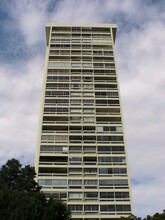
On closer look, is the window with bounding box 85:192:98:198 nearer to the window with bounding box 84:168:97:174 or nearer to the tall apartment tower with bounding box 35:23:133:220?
the tall apartment tower with bounding box 35:23:133:220

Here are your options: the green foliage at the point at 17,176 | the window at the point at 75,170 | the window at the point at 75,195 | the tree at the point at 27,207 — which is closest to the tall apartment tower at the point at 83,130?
the window at the point at 75,195

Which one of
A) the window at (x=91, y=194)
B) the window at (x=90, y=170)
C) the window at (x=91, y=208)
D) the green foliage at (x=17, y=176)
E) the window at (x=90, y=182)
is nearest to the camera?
the green foliage at (x=17, y=176)

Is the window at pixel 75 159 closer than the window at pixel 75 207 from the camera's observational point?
No

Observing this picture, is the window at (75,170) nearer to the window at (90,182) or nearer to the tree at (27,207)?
the window at (90,182)

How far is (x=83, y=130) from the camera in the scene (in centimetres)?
5684

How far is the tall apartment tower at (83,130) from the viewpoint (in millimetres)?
48469

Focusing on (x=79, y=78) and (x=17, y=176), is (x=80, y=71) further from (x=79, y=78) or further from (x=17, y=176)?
(x=17, y=176)

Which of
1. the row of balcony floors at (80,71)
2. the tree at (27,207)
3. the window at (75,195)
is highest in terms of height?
the row of balcony floors at (80,71)

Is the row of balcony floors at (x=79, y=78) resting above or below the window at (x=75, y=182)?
above

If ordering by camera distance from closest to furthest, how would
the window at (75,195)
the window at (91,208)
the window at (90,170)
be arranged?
the window at (91,208)
the window at (75,195)
the window at (90,170)

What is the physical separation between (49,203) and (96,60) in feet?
144

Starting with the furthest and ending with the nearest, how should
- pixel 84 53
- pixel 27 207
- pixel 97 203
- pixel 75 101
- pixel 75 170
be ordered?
pixel 84 53, pixel 75 101, pixel 75 170, pixel 97 203, pixel 27 207

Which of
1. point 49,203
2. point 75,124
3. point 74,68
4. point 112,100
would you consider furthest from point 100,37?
point 49,203

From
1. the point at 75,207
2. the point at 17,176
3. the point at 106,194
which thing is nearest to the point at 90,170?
the point at 106,194
